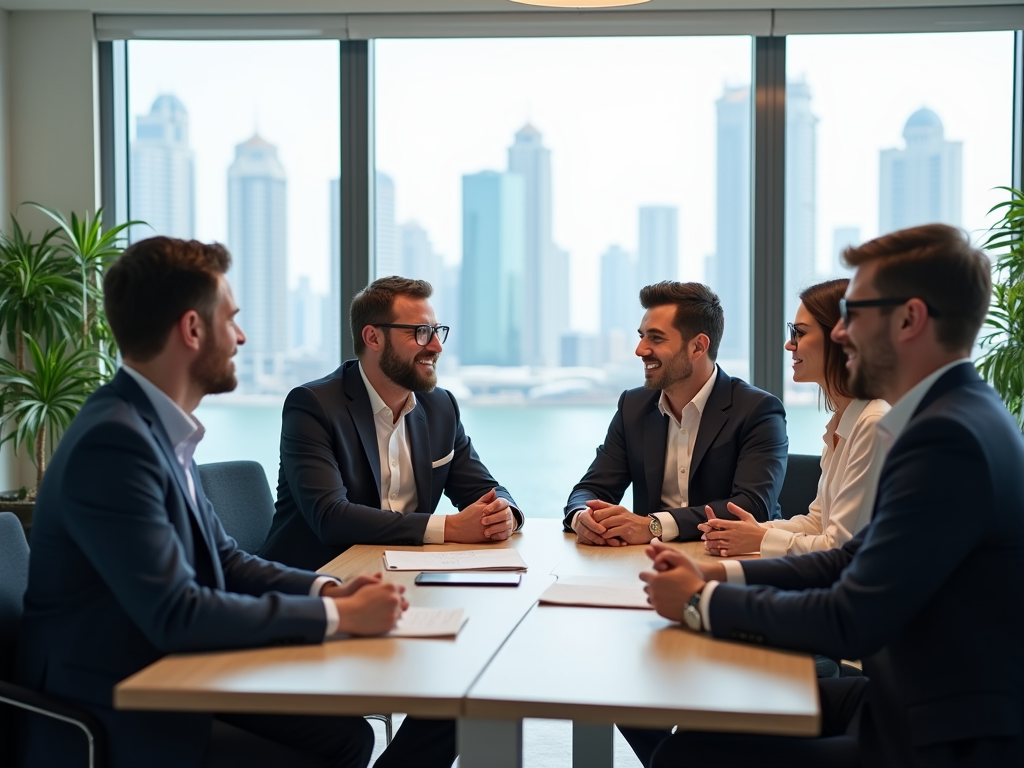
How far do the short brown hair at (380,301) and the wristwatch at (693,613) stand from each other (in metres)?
1.76

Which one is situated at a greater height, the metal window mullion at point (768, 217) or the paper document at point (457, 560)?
the metal window mullion at point (768, 217)

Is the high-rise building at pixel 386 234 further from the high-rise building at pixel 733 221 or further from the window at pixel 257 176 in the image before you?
the high-rise building at pixel 733 221

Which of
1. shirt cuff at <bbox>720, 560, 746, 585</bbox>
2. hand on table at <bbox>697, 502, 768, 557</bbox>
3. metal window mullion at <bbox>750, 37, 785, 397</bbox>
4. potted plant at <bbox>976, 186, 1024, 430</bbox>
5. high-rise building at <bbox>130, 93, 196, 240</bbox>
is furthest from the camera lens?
high-rise building at <bbox>130, 93, 196, 240</bbox>

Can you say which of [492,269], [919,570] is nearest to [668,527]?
[919,570]

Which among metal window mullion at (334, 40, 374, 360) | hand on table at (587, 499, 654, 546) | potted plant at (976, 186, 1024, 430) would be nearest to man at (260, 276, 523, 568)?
hand on table at (587, 499, 654, 546)

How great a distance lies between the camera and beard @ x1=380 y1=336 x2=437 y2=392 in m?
3.46

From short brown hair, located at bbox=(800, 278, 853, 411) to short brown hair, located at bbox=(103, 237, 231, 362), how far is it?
5.49ft

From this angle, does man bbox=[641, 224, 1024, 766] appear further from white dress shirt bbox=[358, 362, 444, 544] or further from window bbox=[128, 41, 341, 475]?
window bbox=[128, 41, 341, 475]

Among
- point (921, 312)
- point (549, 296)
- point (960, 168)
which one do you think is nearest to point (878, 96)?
point (960, 168)

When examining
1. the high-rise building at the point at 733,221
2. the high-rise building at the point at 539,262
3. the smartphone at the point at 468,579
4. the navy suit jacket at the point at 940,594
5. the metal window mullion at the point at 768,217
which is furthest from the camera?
the high-rise building at the point at 539,262

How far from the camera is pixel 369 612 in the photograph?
1.98m

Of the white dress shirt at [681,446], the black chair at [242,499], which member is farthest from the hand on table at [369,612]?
the white dress shirt at [681,446]

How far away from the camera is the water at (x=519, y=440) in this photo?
19.4 feet

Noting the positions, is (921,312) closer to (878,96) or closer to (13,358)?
(878,96)
